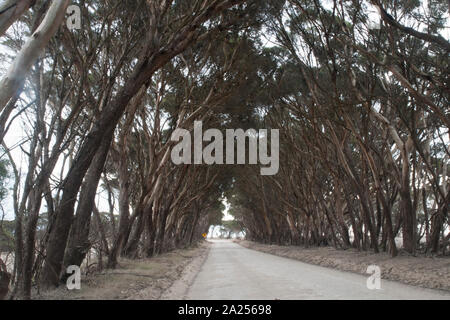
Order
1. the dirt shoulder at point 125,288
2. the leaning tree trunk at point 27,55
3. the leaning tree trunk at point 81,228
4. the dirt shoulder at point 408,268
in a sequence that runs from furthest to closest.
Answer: the dirt shoulder at point 408,268
the leaning tree trunk at point 81,228
the dirt shoulder at point 125,288
the leaning tree trunk at point 27,55

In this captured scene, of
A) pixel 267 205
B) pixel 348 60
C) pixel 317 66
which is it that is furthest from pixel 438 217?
pixel 267 205

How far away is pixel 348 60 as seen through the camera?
12.5 meters

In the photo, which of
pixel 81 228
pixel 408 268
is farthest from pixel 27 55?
pixel 408 268

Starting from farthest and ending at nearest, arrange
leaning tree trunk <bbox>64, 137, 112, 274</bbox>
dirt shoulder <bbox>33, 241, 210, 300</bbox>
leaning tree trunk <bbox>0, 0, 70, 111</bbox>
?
1. leaning tree trunk <bbox>64, 137, 112, 274</bbox>
2. dirt shoulder <bbox>33, 241, 210, 300</bbox>
3. leaning tree trunk <bbox>0, 0, 70, 111</bbox>

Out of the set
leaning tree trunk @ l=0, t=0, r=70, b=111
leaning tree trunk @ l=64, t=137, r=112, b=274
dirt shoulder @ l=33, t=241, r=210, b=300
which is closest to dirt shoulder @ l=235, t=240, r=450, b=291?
dirt shoulder @ l=33, t=241, r=210, b=300

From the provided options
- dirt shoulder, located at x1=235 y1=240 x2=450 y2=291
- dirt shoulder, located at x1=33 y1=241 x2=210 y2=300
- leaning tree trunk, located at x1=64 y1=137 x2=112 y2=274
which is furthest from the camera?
dirt shoulder, located at x1=235 y1=240 x2=450 y2=291

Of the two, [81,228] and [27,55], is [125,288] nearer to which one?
[81,228]

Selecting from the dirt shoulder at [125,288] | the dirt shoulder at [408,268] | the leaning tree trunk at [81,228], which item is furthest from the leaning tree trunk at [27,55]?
the dirt shoulder at [408,268]

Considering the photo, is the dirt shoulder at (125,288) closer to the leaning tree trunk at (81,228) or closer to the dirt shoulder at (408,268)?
the leaning tree trunk at (81,228)

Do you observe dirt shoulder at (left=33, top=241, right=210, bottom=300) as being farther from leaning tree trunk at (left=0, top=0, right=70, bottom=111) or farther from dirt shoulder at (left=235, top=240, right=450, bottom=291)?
dirt shoulder at (left=235, top=240, right=450, bottom=291)

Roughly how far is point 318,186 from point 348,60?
9.68 metres

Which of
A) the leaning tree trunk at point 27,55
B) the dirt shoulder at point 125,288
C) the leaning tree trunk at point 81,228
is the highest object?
the leaning tree trunk at point 27,55

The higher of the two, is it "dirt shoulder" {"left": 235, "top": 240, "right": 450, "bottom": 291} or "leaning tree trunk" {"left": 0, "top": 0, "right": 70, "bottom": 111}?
"leaning tree trunk" {"left": 0, "top": 0, "right": 70, "bottom": 111}
